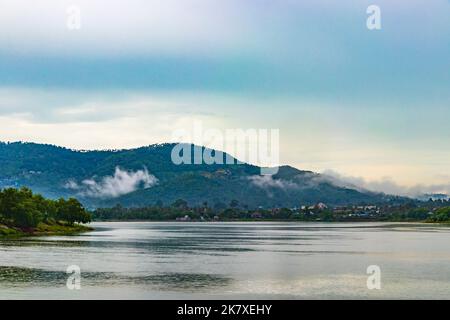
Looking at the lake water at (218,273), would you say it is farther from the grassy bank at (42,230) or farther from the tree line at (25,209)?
the grassy bank at (42,230)

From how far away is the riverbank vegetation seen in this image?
483 feet

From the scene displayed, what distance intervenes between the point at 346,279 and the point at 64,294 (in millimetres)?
29555

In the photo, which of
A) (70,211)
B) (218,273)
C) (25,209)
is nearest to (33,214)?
(25,209)

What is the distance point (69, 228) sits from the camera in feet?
627

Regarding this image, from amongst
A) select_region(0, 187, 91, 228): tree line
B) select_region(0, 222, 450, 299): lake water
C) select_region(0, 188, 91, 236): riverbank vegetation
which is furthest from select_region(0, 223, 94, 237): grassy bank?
select_region(0, 222, 450, 299): lake water

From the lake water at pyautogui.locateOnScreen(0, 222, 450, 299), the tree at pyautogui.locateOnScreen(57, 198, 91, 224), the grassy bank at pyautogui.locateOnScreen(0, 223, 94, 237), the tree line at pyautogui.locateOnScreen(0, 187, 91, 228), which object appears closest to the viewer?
the lake water at pyautogui.locateOnScreen(0, 222, 450, 299)

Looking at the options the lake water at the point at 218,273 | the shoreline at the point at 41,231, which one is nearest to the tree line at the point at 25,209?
the shoreline at the point at 41,231

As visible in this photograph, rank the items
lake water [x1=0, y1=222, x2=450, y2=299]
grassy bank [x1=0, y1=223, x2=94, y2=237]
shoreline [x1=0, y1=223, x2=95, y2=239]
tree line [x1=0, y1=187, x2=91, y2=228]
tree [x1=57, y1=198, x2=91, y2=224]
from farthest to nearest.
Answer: tree [x1=57, y1=198, x2=91, y2=224], grassy bank [x1=0, y1=223, x2=94, y2=237], tree line [x1=0, y1=187, x2=91, y2=228], shoreline [x1=0, y1=223, x2=95, y2=239], lake water [x1=0, y1=222, x2=450, y2=299]

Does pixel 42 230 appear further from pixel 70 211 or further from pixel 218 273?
pixel 218 273

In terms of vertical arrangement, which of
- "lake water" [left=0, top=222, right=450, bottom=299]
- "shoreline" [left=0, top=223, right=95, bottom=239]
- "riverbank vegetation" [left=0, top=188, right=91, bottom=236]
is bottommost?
"lake water" [left=0, top=222, right=450, bottom=299]

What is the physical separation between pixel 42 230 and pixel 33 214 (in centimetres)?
1389

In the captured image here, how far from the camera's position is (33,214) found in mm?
154625

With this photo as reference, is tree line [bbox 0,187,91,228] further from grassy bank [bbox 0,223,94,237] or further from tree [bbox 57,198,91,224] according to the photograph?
grassy bank [bbox 0,223,94,237]
